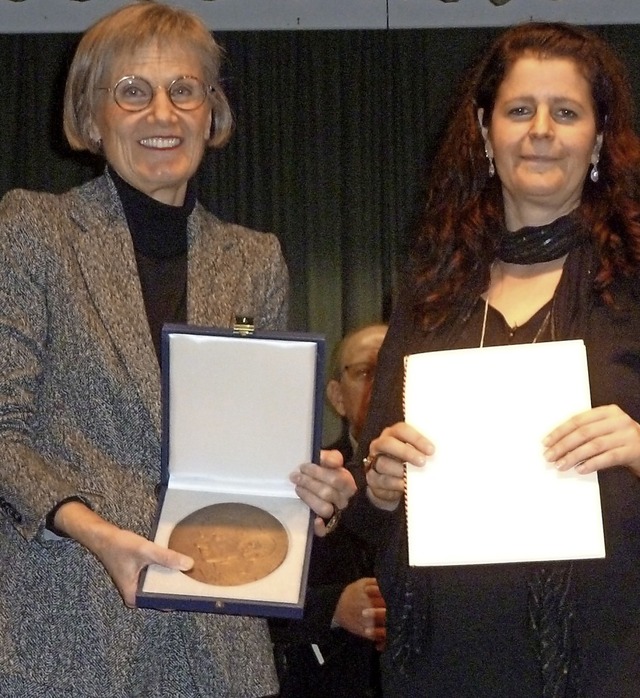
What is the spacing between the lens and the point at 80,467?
1638 millimetres

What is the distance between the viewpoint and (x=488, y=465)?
1.60 meters

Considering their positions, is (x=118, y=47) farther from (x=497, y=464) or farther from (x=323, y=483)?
(x=497, y=464)

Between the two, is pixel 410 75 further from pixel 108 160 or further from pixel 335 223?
pixel 108 160

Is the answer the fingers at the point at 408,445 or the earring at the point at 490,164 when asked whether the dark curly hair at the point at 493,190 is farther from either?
the fingers at the point at 408,445

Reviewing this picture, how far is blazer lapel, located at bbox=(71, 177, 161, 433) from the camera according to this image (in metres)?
1.66

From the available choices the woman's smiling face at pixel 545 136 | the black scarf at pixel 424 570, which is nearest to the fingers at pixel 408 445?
the black scarf at pixel 424 570

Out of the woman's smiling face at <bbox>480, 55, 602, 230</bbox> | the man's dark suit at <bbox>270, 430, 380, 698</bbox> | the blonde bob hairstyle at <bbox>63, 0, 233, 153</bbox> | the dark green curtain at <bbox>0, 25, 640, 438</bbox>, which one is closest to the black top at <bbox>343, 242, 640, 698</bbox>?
the woman's smiling face at <bbox>480, 55, 602, 230</bbox>

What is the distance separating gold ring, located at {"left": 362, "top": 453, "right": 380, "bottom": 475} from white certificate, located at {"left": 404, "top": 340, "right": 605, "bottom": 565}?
15cm

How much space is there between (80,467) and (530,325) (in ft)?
2.41

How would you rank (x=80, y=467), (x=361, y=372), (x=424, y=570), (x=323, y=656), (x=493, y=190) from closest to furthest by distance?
1. (x=80, y=467)
2. (x=424, y=570)
3. (x=493, y=190)
4. (x=323, y=656)
5. (x=361, y=372)

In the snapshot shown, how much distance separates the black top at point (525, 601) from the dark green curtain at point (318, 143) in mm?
3332

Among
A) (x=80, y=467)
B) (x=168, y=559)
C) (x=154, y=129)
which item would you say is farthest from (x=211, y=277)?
(x=168, y=559)

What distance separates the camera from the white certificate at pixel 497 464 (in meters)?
1.55

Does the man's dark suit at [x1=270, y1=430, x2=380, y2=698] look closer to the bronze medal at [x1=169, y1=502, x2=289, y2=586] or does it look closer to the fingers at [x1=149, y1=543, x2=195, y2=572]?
the bronze medal at [x1=169, y1=502, x2=289, y2=586]
